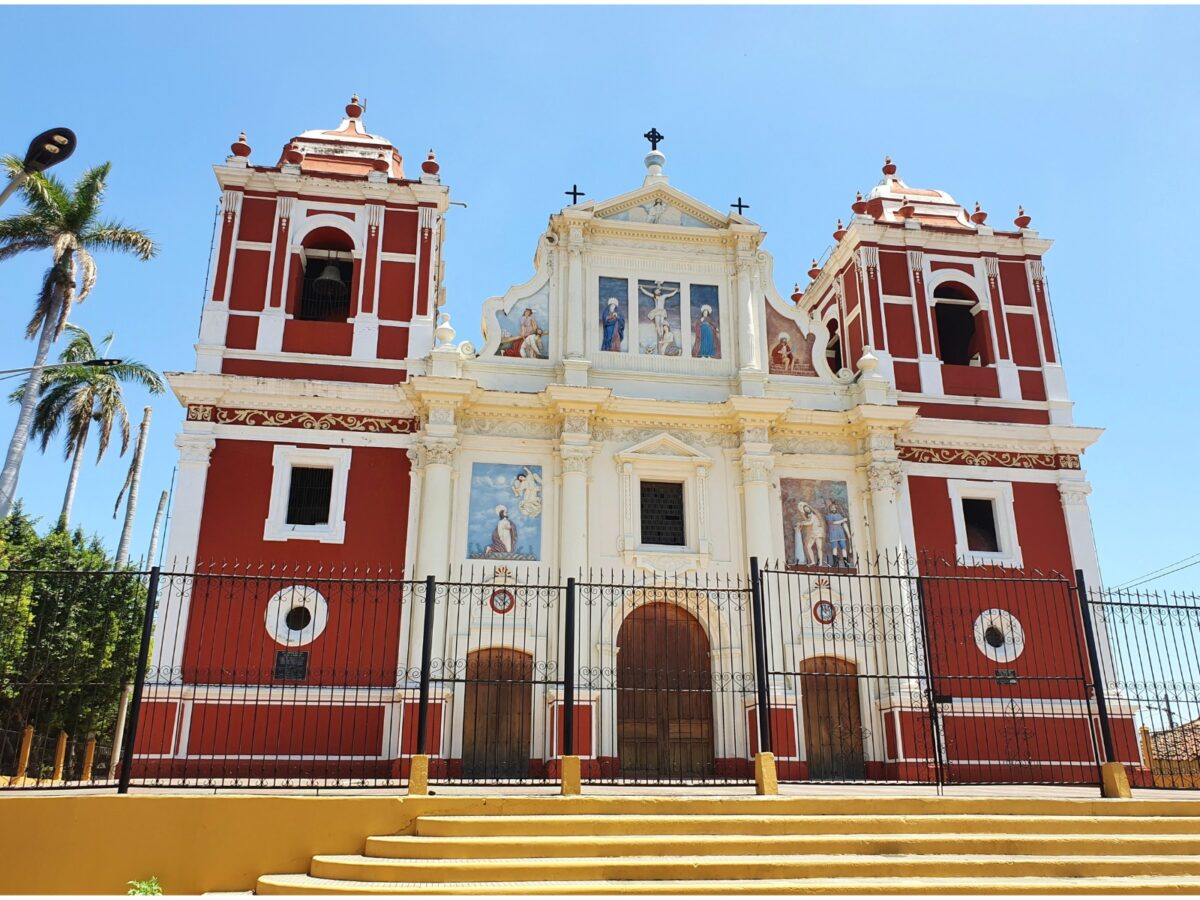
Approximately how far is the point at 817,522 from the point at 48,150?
13276 millimetres

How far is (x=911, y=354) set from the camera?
64.8ft

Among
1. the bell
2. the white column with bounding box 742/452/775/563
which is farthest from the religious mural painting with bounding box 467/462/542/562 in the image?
the bell

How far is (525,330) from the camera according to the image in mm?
18734

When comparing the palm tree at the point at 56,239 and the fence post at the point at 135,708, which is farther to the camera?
the palm tree at the point at 56,239

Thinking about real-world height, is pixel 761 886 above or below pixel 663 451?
below

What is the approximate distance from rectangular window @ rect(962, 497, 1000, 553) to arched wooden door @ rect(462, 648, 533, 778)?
28.6ft

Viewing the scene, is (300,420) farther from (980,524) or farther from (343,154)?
(980,524)

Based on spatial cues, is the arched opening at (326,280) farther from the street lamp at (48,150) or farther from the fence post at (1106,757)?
the fence post at (1106,757)

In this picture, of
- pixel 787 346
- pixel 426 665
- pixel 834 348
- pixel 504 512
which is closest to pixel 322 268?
pixel 504 512

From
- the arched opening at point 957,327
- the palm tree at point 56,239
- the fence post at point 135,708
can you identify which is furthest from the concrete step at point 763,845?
the palm tree at point 56,239

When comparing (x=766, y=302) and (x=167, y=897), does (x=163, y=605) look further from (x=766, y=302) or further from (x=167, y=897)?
(x=766, y=302)

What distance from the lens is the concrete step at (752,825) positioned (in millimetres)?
8133

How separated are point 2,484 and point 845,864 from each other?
21820 millimetres

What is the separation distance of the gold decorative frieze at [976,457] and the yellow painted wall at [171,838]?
13.3 m
